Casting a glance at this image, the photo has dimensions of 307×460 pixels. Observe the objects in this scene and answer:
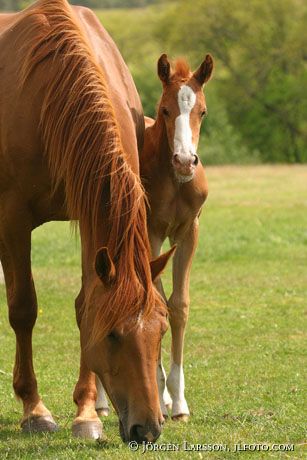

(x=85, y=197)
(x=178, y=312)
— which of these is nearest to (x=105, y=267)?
(x=85, y=197)

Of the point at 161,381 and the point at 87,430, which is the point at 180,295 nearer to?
the point at 161,381

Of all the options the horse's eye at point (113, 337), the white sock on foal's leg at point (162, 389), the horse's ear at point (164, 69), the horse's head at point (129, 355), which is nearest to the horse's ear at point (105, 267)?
the horse's head at point (129, 355)

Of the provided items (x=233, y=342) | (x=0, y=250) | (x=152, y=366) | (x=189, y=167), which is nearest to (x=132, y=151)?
(x=189, y=167)

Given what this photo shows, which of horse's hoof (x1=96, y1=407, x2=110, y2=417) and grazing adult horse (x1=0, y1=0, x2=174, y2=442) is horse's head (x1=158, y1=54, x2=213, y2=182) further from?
horse's hoof (x1=96, y1=407, x2=110, y2=417)

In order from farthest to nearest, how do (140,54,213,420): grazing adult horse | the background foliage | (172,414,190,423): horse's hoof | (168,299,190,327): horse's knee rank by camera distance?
the background foliage → (168,299,190,327): horse's knee → (140,54,213,420): grazing adult horse → (172,414,190,423): horse's hoof

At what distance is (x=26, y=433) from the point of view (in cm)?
555

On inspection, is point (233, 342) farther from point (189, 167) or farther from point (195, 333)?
point (189, 167)

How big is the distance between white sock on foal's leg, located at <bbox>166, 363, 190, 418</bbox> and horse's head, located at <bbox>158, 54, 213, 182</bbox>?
3.88 ft

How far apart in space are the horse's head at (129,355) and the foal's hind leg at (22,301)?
3.16 feet

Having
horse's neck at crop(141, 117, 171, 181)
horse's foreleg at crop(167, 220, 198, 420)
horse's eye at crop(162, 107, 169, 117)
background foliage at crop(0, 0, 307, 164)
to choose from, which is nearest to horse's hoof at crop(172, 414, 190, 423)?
horse's foreleg at crop(167, 220, 198, 420)

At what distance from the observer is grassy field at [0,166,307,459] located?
5.23m

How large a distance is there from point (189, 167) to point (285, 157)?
44.6 metres

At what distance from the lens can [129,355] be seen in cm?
450

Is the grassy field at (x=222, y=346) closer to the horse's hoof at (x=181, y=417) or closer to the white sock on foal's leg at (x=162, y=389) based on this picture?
the horse's hoof at (x=181, y=417)
